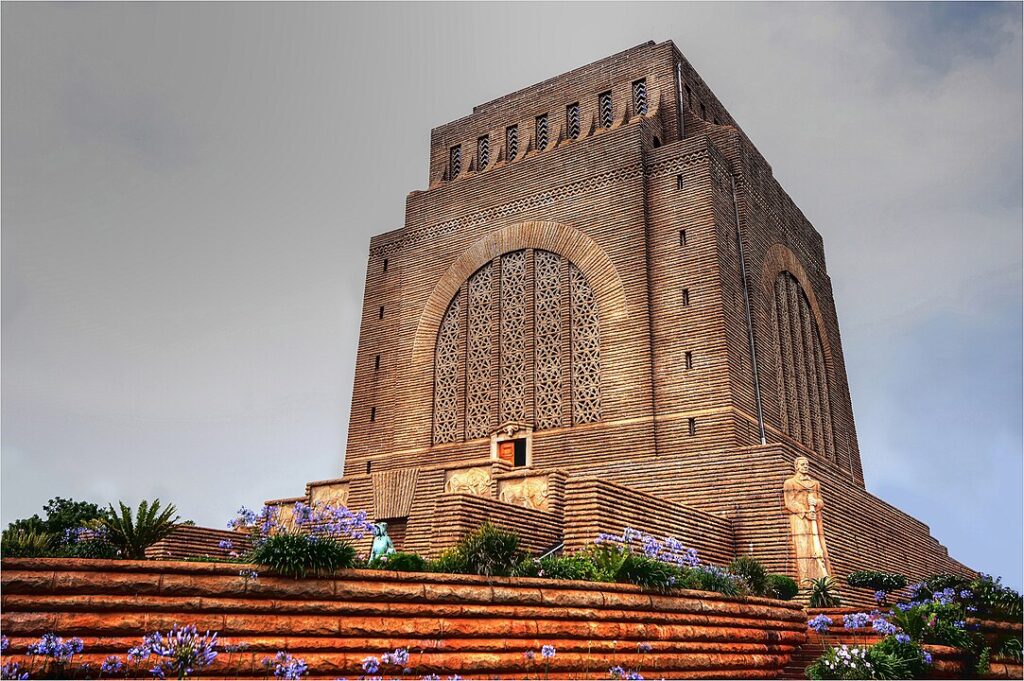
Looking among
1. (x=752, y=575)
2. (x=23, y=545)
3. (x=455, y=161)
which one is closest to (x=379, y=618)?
(x=23, y=545)

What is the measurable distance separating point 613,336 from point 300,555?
47.6 ft

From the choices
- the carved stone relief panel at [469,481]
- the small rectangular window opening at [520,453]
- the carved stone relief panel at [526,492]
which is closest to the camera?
the carved stone relief panel at [526,492]

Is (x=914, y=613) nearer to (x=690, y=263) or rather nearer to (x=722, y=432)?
(x=722, y=432)

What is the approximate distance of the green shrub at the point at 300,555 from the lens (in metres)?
6.93

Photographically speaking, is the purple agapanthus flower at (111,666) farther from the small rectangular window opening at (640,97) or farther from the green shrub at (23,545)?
the small rectangular window opening at (640,97)

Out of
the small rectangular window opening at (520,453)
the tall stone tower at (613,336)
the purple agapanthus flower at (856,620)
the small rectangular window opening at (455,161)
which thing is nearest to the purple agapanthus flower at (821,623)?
the purple agapanthus flower at (856,620)

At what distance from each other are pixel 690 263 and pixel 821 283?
9.65 metres

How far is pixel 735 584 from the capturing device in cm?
1141

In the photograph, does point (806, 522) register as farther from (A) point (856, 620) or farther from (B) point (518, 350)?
(B) point (518, 350)

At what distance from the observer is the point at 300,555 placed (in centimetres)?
704

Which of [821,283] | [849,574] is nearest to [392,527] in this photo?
[849,574]

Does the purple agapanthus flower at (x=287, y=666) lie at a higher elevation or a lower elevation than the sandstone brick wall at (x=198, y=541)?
lower

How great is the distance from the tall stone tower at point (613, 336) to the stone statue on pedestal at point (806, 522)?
280 millimetres

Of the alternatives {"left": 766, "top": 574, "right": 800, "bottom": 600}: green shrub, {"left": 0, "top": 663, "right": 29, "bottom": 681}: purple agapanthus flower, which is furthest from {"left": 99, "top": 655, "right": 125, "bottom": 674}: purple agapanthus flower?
{"left": 766, "top": 574, "right": 800, "bottom": 600}: green shrub
